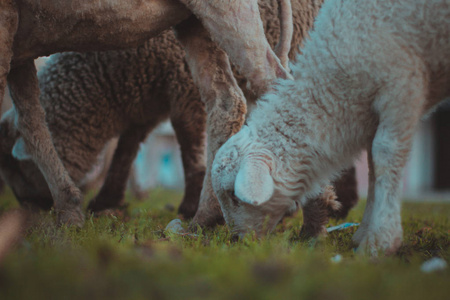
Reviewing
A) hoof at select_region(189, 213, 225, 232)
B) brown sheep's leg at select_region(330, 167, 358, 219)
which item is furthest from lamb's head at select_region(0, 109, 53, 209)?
brown sheep's leg at select_region(330, 167, 358, 219)

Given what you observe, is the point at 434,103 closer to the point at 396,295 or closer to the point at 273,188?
the point at 273,188

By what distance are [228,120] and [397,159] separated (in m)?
1.32

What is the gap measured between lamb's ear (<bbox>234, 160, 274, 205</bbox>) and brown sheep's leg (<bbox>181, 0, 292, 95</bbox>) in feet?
2.44

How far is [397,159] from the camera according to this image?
2363 mm

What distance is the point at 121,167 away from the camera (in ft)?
16.5

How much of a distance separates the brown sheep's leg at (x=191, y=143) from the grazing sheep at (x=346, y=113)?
57.5 inches

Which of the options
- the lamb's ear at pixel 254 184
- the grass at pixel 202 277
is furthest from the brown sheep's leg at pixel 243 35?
the grass at pixel 202 277

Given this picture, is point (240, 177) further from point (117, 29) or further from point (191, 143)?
point (191, 143)

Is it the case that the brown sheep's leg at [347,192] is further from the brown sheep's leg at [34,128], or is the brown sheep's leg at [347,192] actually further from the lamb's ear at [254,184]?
the brown sheep's leg at [34,128]

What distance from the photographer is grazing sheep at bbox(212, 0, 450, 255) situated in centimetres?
235

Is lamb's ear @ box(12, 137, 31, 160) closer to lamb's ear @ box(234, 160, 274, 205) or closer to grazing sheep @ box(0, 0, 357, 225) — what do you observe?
grazing sheep @ box(0, 0, 357, 225)

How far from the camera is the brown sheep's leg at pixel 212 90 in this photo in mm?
3303

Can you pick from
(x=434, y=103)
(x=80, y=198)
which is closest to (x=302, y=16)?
(x=434, y=103)

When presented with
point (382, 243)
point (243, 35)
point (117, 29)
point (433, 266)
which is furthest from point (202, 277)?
point (117, 29)
